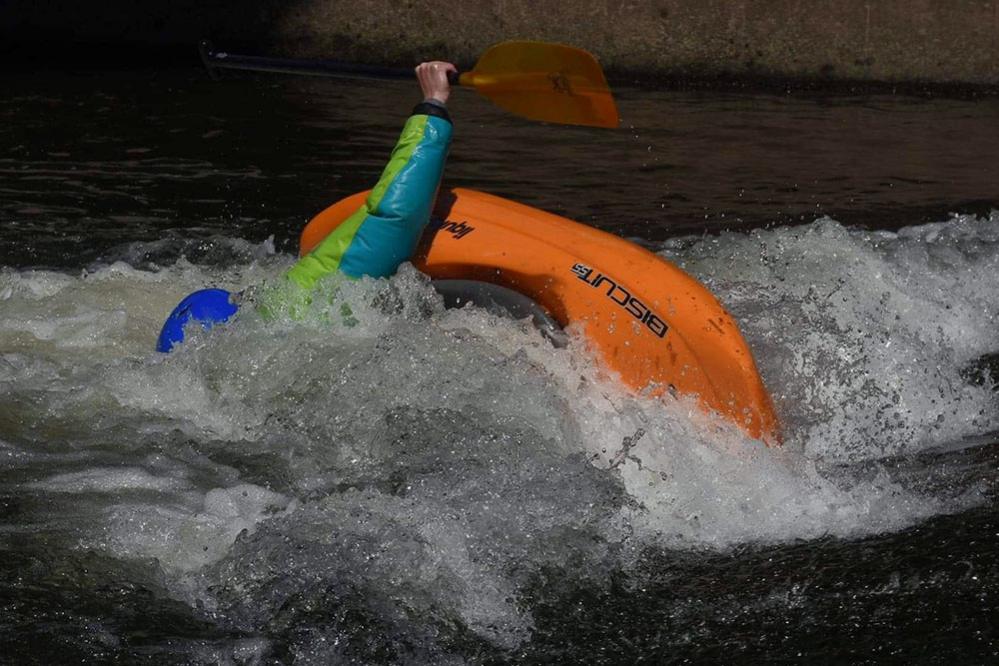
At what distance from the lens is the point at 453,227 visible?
13.1 feet

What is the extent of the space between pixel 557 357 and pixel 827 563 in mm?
961

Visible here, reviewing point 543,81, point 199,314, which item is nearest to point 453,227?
point 543,81

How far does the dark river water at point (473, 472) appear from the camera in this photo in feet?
9.16

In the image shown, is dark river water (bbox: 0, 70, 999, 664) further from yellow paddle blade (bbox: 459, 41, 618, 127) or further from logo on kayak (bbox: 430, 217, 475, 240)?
yellow paddle blade (bbox: 459, 41, 618, 127)

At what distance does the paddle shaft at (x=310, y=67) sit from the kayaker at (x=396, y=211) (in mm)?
152

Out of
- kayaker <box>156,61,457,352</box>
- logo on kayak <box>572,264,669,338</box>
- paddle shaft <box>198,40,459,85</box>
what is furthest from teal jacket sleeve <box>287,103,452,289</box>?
logo on kayak <box>572,264,669,338</box>

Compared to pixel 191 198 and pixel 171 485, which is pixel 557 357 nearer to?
pixel 171 485

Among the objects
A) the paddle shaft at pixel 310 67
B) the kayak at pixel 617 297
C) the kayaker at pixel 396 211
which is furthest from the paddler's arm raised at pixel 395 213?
the paddle shaft at pixel 310 67

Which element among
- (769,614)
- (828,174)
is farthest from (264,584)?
(828,174)

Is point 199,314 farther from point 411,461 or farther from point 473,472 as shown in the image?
point 473,472

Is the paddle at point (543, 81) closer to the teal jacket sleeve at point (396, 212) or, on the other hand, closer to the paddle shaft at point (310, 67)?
the paddle shaft at point (310, 67)

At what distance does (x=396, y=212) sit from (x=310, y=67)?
2.74 feet

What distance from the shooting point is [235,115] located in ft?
27.3

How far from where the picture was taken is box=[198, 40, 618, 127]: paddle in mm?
4117
